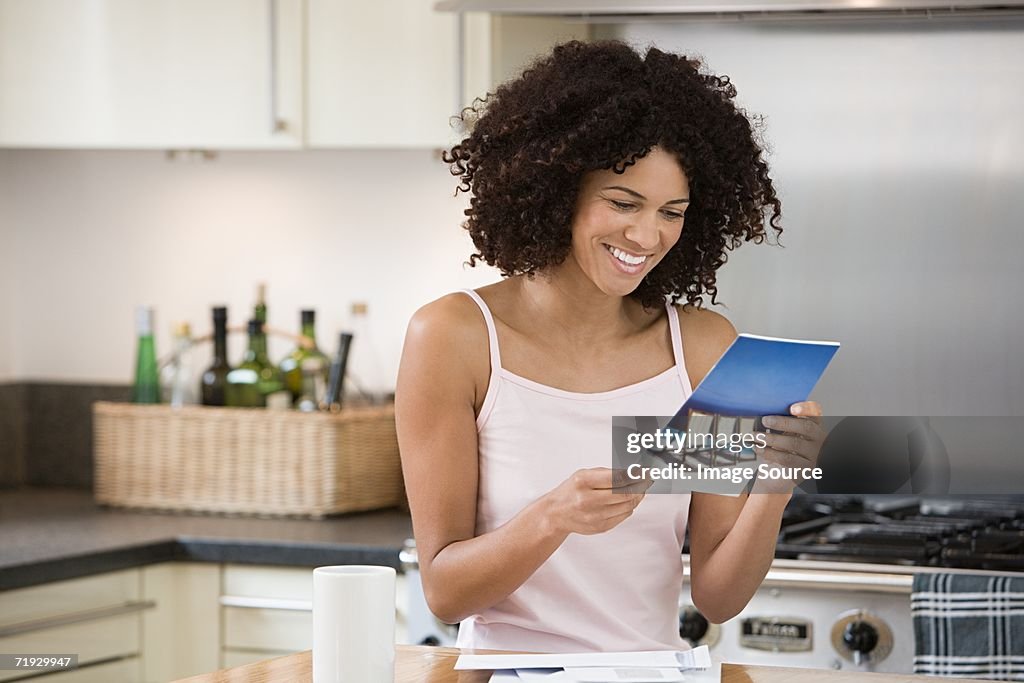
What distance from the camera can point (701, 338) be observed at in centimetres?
164

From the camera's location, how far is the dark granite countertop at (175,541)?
7.41ft

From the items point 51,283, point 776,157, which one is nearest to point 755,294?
point 776,157

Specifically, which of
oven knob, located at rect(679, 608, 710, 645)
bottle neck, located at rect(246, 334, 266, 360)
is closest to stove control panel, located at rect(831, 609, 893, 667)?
oven knob, located at rect(679, 608, 710, 645)

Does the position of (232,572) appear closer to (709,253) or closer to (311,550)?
(311,550)

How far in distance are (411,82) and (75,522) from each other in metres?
1.03

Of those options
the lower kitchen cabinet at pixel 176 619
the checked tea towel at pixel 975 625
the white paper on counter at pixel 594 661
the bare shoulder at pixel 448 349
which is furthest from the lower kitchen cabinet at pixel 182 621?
the white paper on counter at pixel 594 661

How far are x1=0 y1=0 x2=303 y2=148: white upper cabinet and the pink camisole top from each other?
46.0 inches

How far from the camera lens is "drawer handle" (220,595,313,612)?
2.35 m

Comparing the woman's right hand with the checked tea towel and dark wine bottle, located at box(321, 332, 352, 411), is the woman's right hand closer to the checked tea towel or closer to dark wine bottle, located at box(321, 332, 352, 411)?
the checked tea towel

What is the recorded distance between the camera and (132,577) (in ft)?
7.75

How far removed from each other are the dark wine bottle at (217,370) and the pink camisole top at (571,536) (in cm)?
129

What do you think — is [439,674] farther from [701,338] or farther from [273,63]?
[273,63]

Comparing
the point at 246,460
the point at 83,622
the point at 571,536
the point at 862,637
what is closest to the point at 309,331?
the point at 246,460

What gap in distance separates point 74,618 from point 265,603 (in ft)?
1.02
